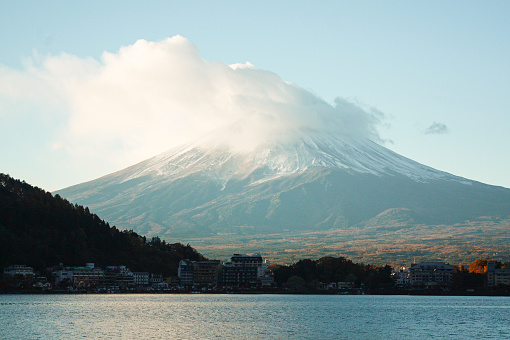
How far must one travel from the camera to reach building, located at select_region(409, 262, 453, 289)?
4948 inches

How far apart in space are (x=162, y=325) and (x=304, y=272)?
68372mm

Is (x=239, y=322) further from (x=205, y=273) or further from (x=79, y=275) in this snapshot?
(x=205, y=273)

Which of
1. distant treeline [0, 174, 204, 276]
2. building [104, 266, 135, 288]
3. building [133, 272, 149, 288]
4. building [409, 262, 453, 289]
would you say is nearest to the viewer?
distant treeline [0, 174, 204, 276]

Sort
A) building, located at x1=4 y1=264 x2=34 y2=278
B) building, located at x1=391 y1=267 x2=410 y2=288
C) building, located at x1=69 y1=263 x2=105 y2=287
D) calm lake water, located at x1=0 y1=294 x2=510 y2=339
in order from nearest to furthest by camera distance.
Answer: calm lake water, located at x1=0 y1=294 x2=510 y2=339, building, located at x1=4 y1=264 x2=34 y2=278, building, located at x1=69 y1=263 x2=105 y2=287, building, located at x1=391 y1=267 x2=410 y2=288

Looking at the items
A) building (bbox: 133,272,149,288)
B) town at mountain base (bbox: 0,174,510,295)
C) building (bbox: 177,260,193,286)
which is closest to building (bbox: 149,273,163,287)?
town at mountain base (bbox: 0,174,510,295)

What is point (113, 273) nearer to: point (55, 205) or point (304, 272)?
point (55, 205)

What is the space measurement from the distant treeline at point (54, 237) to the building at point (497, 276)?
1947 inches

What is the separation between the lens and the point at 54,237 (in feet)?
354

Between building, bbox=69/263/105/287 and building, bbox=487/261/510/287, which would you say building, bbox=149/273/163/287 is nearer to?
building, bbox=69/263/105/287

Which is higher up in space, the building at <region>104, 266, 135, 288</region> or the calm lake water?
the building at <region>104, 266, 135, 288</region>

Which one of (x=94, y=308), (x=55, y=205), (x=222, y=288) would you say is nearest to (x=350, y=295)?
(x=222, y=288)

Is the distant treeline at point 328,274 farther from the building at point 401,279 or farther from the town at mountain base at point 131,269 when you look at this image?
the building at point 401,279

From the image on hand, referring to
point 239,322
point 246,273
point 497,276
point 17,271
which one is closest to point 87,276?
point 17,271

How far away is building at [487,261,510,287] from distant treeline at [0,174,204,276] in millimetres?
49465
